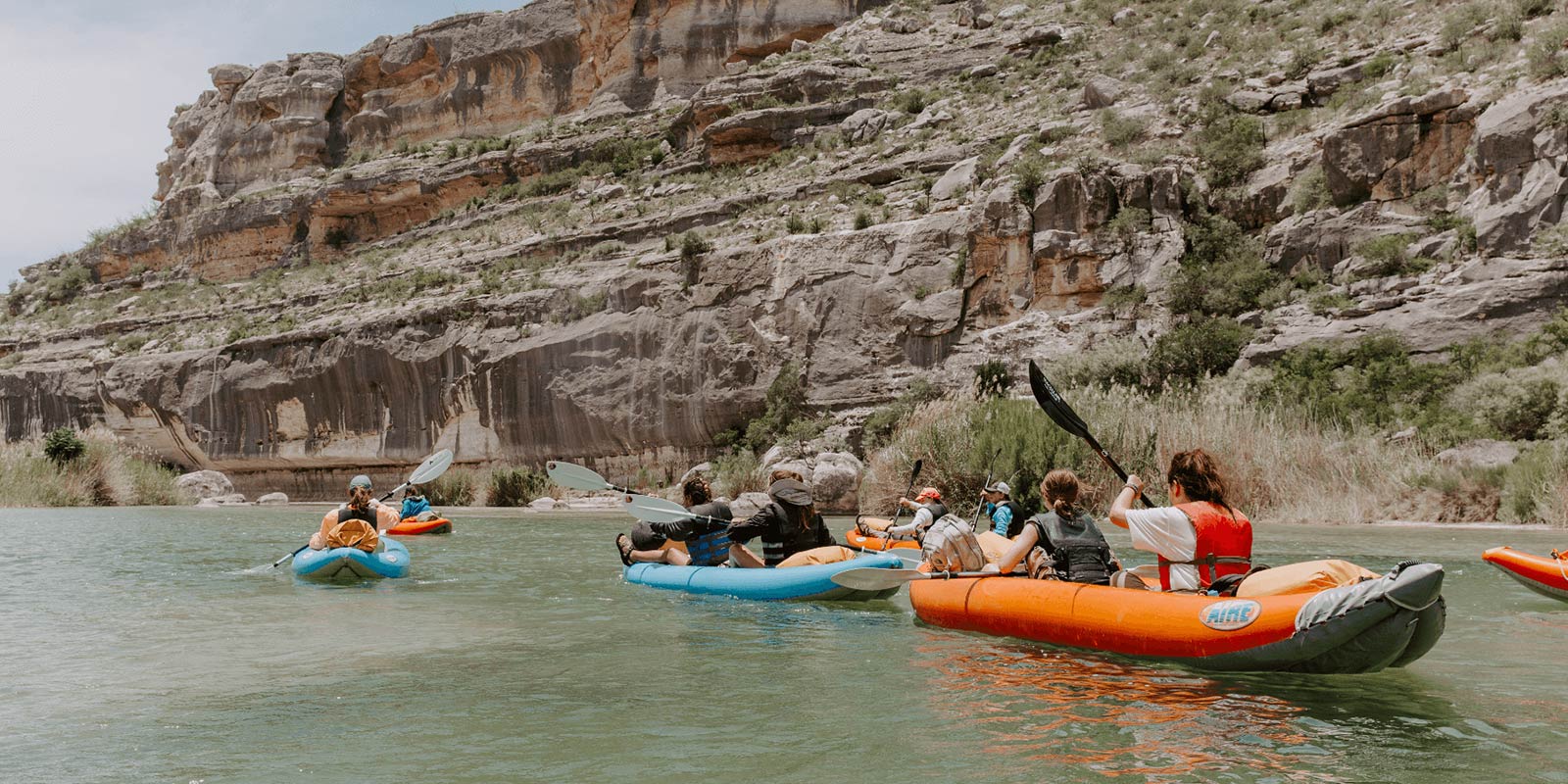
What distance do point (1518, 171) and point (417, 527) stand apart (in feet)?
67.3

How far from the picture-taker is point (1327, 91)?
28.4 metres

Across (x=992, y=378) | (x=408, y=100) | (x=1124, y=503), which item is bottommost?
(x=1124, y=503)

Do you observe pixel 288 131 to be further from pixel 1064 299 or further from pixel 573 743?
pixel 573 743

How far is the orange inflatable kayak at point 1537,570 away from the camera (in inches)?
342

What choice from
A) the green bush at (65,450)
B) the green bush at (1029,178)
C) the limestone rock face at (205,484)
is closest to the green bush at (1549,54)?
the green bush at (1029,178)

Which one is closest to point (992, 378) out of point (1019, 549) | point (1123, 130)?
point (1123, 130)

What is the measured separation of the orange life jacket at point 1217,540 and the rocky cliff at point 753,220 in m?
16.7

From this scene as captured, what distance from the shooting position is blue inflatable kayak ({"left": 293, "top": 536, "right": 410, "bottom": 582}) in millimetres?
11594

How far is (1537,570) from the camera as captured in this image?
28.8 feet

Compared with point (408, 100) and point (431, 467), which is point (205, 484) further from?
point (431, 467)

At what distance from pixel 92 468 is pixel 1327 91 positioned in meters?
33.4

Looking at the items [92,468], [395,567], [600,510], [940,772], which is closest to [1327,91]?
[600,510]

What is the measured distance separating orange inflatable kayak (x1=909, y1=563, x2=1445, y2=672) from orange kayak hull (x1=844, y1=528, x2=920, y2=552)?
14.6 feet

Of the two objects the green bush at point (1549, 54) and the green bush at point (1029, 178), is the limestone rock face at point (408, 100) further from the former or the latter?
the green bush at point (1549, 54)
